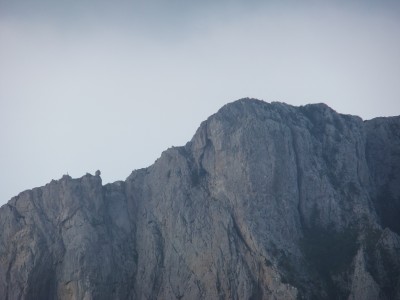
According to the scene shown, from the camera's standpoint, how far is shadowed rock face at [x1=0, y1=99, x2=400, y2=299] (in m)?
86.3

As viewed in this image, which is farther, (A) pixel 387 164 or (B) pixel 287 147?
(A) pixel 387 164

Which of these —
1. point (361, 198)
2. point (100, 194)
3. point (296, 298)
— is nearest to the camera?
point (296, 298)

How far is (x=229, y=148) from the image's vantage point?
101m

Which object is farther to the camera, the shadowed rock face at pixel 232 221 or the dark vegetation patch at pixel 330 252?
the shadowed rock face at pixel 232 221

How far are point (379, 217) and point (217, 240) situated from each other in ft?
118

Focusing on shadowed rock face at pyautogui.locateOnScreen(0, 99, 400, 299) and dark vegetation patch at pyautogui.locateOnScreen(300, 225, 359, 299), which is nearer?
dark vegetation patch at pyautogui.locateOnScreen(300, 225, 359, 299)

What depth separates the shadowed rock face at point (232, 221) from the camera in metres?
86.3

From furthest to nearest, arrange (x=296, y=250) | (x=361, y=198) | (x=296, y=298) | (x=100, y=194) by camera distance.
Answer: (x=100, y=194), (x=361, y=198), (x=296, y=250), (x=296, y=298)

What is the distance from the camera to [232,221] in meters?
93.3

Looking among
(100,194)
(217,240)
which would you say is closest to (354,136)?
(217,240)

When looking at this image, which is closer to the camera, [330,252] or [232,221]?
[330,252]

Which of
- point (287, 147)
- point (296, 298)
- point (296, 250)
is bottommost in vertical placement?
point (296, 298)

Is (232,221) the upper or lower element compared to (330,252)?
upper

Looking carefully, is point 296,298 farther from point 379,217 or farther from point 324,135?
point 324,135
